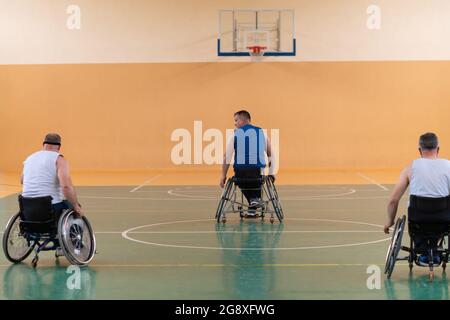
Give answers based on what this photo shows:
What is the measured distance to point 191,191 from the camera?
46.8ft

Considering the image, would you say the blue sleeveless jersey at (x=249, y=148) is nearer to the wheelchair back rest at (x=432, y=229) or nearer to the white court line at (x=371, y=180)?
the wheelchair back rest at (x=432, y=229)

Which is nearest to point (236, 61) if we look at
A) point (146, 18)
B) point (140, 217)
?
point (146, 18)

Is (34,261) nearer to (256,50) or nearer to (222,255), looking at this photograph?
(222,255)

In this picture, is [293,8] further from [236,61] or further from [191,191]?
[191,191]

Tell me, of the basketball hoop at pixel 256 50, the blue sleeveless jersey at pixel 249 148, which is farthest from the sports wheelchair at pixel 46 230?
the basketball hoop at pixel 256 50

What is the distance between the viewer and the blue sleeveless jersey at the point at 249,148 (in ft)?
32.0

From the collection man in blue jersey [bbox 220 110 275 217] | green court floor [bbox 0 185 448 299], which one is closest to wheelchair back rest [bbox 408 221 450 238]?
green court floor [bbox 0 185 448 299]

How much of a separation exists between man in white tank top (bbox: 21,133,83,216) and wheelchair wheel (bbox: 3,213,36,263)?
28cm

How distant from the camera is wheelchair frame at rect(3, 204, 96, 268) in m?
6.64

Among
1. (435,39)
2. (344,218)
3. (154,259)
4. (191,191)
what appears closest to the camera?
(154,259)

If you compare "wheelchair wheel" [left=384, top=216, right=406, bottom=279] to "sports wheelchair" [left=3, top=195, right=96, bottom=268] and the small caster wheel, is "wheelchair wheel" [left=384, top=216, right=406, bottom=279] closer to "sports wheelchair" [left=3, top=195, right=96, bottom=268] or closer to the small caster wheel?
"sports wheelchair" [left=3, top=195, right=96, bottom=268]

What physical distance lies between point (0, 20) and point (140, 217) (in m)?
10.7

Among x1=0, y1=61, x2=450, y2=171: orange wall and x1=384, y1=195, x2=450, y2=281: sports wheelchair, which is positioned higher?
x1=0, y1=61, x2=450, y2=171: orange wall

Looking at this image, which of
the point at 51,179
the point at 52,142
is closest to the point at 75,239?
the point at 51,179
